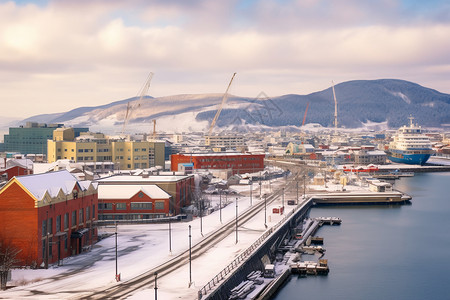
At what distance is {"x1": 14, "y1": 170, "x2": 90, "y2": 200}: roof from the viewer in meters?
46.7

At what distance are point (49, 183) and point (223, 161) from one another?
83.8 meters

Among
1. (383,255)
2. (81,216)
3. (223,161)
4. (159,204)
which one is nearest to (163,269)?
(81,216)

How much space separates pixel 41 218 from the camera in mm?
46188

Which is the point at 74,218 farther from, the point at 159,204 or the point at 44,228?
the point at 159,204

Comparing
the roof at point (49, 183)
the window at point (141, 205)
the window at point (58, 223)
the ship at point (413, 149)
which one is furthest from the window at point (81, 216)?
the ship at point (413, 149)

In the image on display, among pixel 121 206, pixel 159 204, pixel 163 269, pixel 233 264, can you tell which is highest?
pixel 159 204

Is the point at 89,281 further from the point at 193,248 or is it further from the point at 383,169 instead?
the point at 383,169

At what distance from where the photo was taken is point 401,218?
8481 centimetres

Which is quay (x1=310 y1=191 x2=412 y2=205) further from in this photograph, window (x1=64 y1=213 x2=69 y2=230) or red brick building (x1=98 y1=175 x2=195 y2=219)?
window (x1=64 y1=213 x2=69 y2=230)

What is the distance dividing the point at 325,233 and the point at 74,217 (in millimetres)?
32799

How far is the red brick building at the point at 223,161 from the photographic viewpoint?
415 ft

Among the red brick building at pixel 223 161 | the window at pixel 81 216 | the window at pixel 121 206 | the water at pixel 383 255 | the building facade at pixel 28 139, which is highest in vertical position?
the building facade at pixel 28 139

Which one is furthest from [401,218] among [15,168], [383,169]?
[383,169]

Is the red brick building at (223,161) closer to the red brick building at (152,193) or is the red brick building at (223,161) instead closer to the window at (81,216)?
the red brick building at (152,193)
